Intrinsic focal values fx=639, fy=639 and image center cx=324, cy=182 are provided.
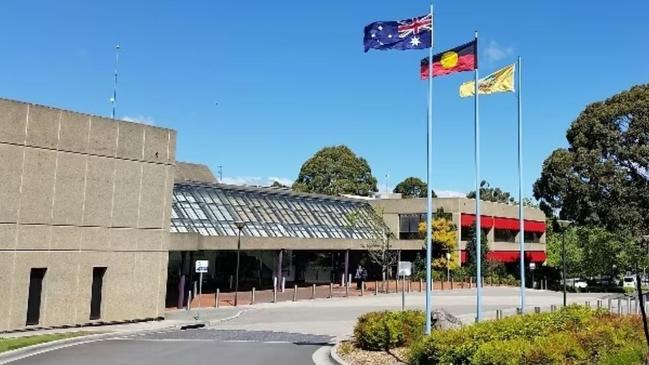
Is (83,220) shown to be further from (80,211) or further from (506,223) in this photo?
(506,223)

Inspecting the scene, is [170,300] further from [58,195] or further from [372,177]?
[372,177]

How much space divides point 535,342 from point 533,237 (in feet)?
218

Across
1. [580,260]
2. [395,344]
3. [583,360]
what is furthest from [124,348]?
[580,260]

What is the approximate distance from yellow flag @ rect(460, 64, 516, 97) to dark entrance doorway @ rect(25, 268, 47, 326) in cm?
1798

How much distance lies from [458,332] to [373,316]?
16.2 feet

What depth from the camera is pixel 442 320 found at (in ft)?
63.9

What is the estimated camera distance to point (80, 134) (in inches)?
1034

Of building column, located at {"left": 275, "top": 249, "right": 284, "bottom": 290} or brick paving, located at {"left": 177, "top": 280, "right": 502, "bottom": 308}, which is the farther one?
building column, located at {"left": 275, "top": 249, "right": 284, "bottom": 290}

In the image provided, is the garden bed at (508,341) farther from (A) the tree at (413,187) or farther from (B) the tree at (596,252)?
(A) the tree at (413,187)

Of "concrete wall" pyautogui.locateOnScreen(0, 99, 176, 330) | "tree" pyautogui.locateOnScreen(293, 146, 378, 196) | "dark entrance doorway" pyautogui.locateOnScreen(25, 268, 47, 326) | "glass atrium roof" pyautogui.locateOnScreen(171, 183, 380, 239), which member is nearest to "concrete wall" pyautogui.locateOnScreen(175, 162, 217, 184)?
"glass atrium roof" pyautogui.locateOnScreen(171, 183, 380, 239)

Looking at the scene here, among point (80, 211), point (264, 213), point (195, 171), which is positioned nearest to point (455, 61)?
point (80, 211)

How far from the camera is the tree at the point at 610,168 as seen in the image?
174 feet

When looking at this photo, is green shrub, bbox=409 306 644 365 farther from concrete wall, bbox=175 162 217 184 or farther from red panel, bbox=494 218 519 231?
red panel, bbox=494 218 519 231

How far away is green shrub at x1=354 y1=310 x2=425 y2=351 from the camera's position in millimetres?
18078
